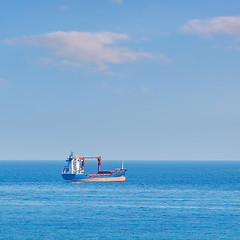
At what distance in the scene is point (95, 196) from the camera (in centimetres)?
11456

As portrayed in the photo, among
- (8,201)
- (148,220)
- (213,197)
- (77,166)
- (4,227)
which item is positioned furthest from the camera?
(77,166)

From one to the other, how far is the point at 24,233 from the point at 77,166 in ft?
328

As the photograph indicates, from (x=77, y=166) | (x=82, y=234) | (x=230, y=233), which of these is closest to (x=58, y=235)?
(x=82, y=234)

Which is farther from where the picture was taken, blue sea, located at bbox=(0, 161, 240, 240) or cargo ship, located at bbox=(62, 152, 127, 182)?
cargo ship, located at bbox=(62, 152, 127, 182)

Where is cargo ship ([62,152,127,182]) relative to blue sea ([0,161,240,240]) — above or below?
above

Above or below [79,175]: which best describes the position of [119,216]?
below

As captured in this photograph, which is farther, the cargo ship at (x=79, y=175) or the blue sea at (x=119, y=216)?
the cargo ship at (x=79, y=175)

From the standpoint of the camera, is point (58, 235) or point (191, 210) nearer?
point (58, 235)

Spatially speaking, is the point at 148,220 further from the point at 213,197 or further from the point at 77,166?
the point at 77,166

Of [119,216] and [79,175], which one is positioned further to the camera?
[79,175]

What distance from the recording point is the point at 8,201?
102 m

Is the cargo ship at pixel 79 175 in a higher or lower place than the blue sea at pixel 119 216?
higher

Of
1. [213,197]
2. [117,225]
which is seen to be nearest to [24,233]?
[117,225]

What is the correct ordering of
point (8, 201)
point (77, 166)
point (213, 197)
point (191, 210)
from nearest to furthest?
point (191, 210) < point (8, 201) < point (213, 197) < point (77, 166)
